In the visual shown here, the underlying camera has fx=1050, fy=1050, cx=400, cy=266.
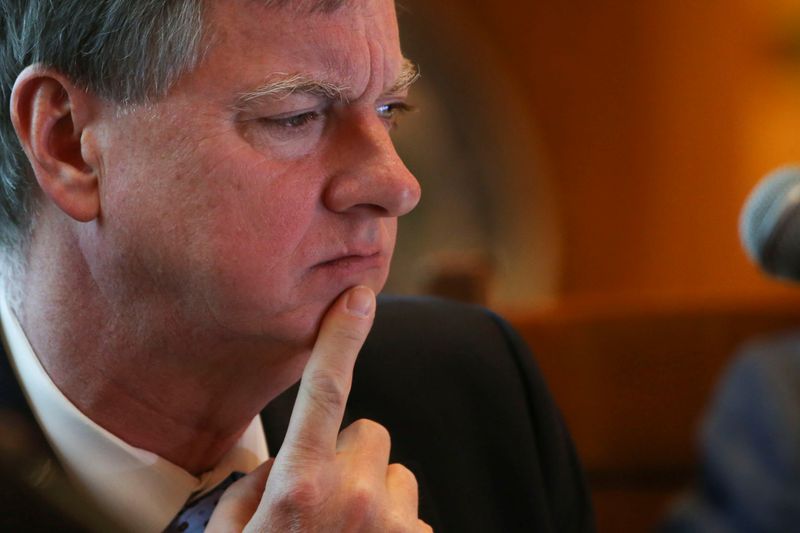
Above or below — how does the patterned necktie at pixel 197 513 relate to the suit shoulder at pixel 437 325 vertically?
above

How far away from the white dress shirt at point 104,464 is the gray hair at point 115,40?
13.0 inches

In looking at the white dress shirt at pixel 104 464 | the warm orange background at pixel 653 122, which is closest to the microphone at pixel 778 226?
the white dress shirt at pixel 104 464

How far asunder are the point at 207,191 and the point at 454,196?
431cm

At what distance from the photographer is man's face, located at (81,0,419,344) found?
3.49 feet

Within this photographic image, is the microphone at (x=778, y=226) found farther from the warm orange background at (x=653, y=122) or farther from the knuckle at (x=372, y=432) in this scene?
the warm orange background at (x=653, y=122)

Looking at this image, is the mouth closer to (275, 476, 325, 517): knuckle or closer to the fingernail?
the fingernail

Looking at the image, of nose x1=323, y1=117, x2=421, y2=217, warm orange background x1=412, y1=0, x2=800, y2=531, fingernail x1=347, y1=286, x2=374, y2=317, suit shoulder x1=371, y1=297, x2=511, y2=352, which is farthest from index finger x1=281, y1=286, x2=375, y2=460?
warm orange background x1=412, y1=0, x2=800, y2=531

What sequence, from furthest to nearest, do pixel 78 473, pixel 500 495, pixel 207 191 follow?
1. pixel 500 495
2. pixel 78 473
3. pixel 207 191

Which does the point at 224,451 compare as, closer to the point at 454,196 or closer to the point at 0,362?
the point at 0,362

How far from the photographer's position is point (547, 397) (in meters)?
1.58

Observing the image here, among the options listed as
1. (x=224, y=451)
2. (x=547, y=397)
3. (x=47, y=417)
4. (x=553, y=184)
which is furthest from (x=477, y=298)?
(x=553, y=184)

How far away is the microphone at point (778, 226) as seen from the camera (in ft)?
4.21

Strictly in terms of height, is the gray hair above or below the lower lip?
above

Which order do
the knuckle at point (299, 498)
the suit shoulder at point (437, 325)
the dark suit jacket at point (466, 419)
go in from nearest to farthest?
the knuckle at point (299, 498) → the dark suit jacket at point (466, 419) → the suit shoulder at point (437, 325)
